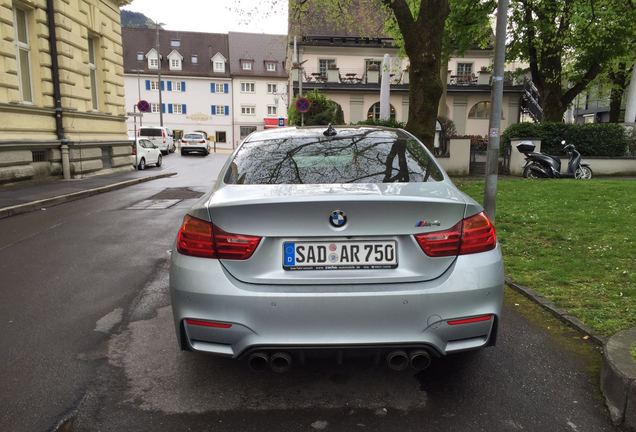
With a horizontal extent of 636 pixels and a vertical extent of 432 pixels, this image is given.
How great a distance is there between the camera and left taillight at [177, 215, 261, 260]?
272cm

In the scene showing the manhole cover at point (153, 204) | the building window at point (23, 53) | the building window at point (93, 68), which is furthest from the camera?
the building window at point (93, 68)

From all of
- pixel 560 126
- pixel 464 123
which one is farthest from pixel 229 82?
pixel 560 126

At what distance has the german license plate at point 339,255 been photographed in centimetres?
271

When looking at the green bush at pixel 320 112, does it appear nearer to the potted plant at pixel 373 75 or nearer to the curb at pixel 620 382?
the potted plant at pixel 373 75

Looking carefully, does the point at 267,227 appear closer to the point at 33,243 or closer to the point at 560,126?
the point at 33,243

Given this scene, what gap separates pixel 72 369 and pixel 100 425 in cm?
81

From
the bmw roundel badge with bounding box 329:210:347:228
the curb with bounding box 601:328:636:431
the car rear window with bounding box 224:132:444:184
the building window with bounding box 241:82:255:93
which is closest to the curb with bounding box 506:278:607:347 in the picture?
the curb with bounding box 601:328:636:431

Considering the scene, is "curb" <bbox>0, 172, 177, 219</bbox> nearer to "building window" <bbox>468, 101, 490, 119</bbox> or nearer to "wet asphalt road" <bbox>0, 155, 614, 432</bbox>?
"wet asphalt road" <bbox>0, 155, 614, 432</bbox>

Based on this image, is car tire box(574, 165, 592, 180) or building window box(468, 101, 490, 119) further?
building window box(468, 101, 490, 119)

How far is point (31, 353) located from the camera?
143 inches

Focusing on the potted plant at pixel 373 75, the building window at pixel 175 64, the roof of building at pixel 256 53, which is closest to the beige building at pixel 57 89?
the potted plant at pixel 373 75

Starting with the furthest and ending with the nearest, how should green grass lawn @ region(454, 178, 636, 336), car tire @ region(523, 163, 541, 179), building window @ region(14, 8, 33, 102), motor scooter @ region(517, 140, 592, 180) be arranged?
car tire @ region(523, 163, 541, 179), building window @ region(14, 8, 33, 102), motor scooter @ region(517, 140, 592, 180), green grass lawn @ region(454, 178, 636, 336)

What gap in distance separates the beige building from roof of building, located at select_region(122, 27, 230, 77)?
48.6m

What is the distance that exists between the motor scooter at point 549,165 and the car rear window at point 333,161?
42.0 ft
